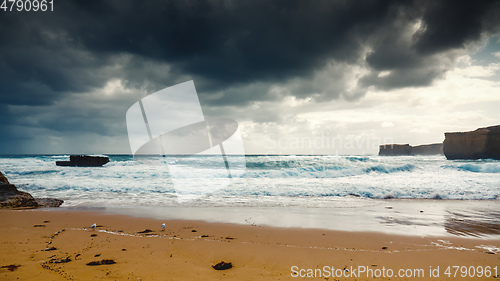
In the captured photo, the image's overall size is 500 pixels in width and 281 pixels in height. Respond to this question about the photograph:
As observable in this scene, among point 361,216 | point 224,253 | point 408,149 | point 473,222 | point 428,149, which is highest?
point 408,149

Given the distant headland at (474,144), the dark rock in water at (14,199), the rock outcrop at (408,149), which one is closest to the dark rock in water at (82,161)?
the dark rock in water at (14,199)

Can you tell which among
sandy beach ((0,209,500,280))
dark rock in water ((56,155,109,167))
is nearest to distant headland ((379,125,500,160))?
sandy beach ((0,209,500,280))

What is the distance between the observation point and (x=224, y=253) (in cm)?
454

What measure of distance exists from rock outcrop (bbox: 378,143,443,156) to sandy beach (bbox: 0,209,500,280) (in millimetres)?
92992

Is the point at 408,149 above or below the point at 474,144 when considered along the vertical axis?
below

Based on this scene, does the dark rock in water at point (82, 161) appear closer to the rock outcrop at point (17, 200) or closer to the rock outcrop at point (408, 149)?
the rock outcrop at point (17, 200)

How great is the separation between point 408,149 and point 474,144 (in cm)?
3517

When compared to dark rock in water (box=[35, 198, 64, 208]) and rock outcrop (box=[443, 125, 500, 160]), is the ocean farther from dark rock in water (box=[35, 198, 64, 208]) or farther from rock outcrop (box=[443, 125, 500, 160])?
rock outcrop (box=[443, 125, 500, 160])

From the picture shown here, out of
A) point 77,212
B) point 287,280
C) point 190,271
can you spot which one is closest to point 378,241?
point 287,280

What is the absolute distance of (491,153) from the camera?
4881cm

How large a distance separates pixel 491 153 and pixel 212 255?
66138 millimetres

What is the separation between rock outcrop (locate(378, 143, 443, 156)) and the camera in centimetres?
8544

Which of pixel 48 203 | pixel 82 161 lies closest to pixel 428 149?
pixel 82 161

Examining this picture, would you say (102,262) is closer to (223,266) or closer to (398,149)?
(223,266)
